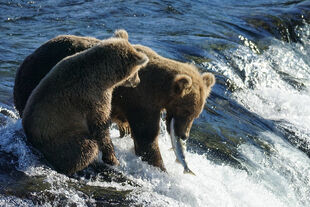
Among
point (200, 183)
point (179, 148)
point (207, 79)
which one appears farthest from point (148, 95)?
point (200, 183)

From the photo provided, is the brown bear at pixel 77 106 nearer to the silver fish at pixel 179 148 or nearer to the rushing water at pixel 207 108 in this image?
the rushing water at pixel 207 108

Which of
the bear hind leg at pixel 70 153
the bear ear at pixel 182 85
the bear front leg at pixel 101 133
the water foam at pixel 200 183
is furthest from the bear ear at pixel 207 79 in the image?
the bear hind leg at pixel 70 153

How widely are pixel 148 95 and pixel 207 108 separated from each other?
3.61 metres

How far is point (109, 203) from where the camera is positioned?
529 cm

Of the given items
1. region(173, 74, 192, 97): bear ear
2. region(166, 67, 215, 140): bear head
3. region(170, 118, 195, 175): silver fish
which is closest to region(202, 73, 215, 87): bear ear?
region(166, 67, 215, 140): bear head

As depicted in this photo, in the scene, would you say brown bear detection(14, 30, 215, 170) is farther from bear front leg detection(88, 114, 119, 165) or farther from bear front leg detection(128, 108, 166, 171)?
bear front leg detection(88, 114, 119, 165)

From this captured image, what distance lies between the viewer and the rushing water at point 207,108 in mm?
5660

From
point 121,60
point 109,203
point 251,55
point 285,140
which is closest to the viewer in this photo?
point 109,203

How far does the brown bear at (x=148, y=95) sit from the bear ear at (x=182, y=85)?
0.24 ft

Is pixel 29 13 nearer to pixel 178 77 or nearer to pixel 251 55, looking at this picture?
pixel 251 55

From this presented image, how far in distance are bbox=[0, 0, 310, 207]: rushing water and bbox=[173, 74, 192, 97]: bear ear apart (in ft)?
3.63

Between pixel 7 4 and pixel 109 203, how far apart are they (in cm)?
1247

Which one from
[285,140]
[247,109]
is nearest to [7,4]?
[247,109]

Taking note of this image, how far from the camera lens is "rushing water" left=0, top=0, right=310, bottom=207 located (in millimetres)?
5660
